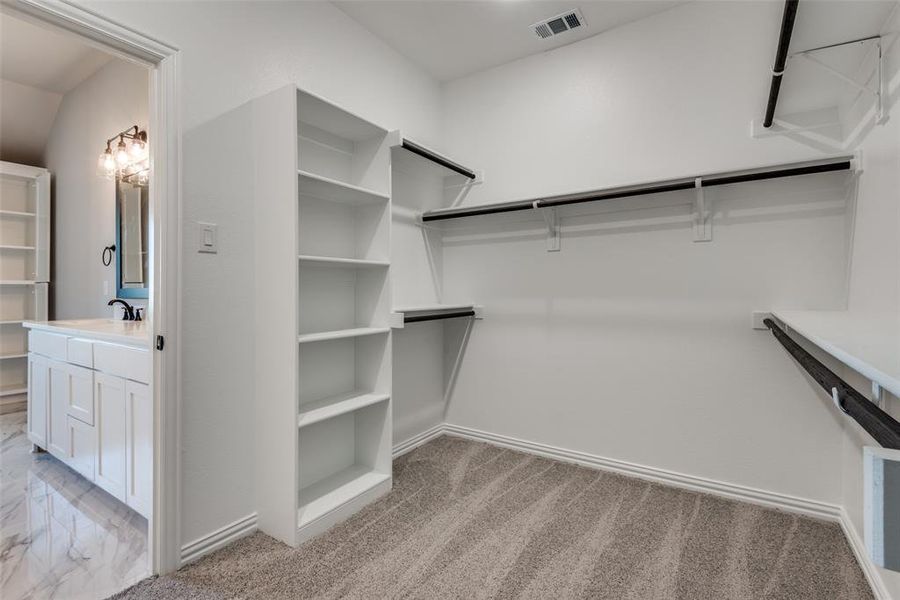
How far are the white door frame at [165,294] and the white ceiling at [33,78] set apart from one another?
164 cm

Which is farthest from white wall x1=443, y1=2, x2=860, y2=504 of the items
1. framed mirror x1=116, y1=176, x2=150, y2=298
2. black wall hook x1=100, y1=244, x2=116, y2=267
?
black wall hook x1=100, y1=244, x2=116, y2=267

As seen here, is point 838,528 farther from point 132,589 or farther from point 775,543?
point 132,589

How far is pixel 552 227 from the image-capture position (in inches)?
104

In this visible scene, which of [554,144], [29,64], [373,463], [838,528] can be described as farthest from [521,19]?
[29,64]

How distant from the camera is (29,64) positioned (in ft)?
10.3

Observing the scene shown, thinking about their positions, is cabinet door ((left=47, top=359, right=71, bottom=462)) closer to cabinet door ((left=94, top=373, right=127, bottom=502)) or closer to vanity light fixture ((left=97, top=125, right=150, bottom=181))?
cabinet door ((left=94, top=373, right=127, bottom=502))

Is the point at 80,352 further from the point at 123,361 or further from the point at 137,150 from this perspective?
the point at 137,150

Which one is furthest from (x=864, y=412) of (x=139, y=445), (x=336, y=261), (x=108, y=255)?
(x=108, y=255)

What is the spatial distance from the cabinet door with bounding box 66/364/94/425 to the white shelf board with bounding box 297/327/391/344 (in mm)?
1164

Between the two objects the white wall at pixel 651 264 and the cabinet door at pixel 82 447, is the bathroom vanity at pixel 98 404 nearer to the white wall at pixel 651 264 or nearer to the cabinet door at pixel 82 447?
the cabinet door at pixel 82 447

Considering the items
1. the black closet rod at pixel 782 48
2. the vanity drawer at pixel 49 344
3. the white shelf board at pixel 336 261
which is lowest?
the vanity drawer at pixel 49 344

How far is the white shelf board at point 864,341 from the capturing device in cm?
67

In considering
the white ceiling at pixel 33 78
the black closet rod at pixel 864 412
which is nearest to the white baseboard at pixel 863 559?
the black closet rod at pixel 864 412

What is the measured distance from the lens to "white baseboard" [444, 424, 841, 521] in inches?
78.5
